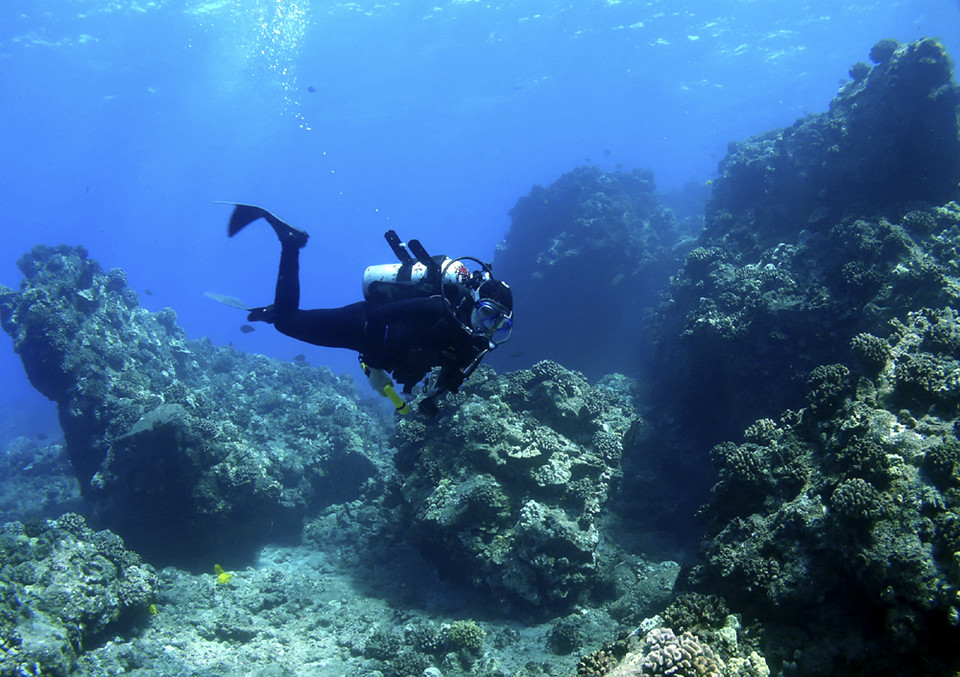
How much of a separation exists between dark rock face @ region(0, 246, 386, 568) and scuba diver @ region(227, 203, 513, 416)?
756 cm

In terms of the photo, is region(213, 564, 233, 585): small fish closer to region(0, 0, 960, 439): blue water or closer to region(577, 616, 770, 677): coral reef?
region(577, 616, 770, 677): coral reef

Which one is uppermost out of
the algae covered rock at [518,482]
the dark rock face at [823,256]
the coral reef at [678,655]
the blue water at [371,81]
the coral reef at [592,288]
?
the blue water at [371,81]

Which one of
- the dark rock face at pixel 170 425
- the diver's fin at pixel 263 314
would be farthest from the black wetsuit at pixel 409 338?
the dark rock face at pixel 170 425

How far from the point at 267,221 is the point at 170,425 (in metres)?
7.32

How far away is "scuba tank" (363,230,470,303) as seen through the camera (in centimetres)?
544

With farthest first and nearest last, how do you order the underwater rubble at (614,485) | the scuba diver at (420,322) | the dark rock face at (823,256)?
the dark rock face at (823,256) < the scuba diver at (420,322) < the underwater rubble at (614,485)

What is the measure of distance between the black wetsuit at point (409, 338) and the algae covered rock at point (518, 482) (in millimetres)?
4367

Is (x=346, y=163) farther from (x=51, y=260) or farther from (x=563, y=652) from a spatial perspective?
(x=563, y=652)

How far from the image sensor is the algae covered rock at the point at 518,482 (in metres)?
8.38

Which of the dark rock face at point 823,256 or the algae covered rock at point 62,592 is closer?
the algae covered rock at point 62,592

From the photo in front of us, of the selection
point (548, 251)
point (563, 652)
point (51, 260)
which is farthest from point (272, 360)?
point (563, 652)

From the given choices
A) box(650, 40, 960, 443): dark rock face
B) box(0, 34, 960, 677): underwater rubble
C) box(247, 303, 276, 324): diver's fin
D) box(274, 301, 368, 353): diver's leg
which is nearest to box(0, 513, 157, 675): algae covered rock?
box(0, 34, 960, 677): underwater rubble

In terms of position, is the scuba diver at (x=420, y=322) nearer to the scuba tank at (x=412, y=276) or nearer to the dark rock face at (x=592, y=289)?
the scuba tank at (x=412, y=276)

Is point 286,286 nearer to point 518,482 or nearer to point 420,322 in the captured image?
point 420,322
